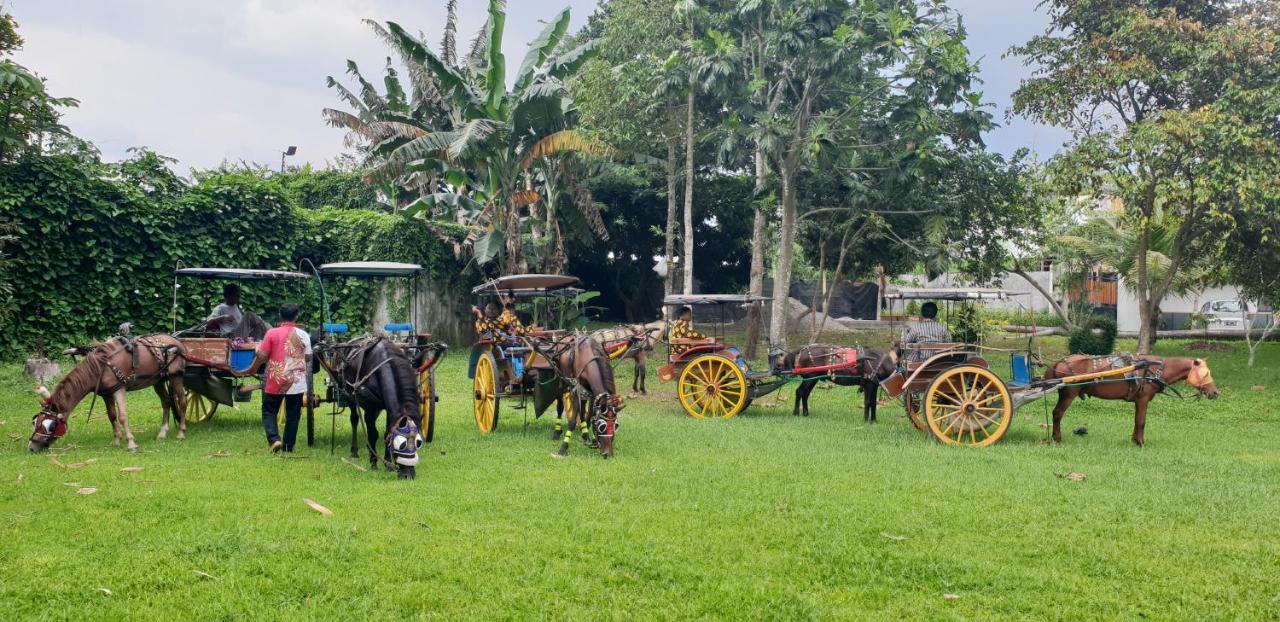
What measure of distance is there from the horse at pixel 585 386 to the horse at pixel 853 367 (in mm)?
3990

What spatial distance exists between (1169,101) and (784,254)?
8.42m

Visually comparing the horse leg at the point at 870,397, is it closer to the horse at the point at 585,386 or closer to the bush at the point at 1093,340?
the horse at the point at 585,386

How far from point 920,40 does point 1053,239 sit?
1208cm

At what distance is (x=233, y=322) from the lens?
12.2m

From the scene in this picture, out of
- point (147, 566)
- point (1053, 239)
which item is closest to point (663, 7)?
point (1053, 239)

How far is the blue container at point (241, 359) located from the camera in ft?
37.1

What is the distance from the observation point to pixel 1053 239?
27781mm

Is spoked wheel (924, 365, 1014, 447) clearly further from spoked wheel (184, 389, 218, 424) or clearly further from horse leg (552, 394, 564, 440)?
spoked wheel (184, 389, 218, 424)

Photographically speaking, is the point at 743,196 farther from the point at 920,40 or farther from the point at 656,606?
the point at 656,606

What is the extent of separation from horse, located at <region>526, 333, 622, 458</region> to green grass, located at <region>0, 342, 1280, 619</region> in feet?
1.25

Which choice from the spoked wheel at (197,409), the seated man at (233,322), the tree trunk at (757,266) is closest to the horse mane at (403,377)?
the seated man at (233,322)

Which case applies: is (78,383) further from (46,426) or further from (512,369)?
(512,369)

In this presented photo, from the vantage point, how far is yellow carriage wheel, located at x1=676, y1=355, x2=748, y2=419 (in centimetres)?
1384

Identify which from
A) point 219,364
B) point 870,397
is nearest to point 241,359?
point 219,364
